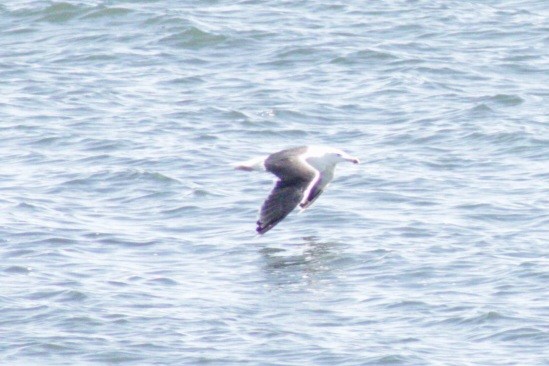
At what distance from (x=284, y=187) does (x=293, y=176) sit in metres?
0.18

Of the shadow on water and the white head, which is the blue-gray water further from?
the white head

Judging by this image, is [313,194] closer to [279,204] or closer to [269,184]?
[279,204]

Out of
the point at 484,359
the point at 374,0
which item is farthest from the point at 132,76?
the point at 484,359

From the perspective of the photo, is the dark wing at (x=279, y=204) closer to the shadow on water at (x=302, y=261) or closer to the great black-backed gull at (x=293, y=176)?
the great black-backed gull at (x=293, y=176)

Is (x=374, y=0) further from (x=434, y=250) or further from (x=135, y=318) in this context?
(x=135, y=318)

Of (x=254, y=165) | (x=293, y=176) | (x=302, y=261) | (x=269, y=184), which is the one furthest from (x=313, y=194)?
(x=269, y=184)

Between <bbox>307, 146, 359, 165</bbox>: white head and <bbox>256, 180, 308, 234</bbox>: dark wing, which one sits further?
<bbox>307, 146, 359, 165</bbox>: white head

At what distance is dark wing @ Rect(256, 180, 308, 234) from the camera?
47.6ft

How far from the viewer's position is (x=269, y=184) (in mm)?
17266

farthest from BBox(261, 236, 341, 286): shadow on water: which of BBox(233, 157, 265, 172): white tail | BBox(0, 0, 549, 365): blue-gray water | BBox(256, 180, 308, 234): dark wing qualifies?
BBox(233, 157, 265, 172): white tail

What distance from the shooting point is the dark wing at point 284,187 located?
14.5 meters

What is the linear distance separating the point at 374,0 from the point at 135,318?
1520cm

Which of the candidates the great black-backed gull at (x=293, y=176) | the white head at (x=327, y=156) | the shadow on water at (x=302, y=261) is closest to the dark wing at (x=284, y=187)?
the great black-backed gull at (x=293, y=176)

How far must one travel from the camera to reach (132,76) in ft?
73.4
